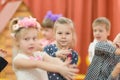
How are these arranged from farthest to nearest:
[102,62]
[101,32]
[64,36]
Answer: [101,32] < [64,36] < [102,62]

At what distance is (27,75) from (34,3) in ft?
6.81

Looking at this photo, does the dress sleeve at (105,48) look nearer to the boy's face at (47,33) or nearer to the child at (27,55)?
the child at (27,55)

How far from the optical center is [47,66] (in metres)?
1.79

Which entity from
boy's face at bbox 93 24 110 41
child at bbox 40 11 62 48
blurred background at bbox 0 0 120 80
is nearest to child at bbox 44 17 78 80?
boy's face at bbox 93 24 110 41

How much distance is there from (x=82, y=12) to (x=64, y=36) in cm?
183

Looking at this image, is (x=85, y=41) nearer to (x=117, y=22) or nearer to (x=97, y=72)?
(x=117, y=22)

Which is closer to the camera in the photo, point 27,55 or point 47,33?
point 27,55

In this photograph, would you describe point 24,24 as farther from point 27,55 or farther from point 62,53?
point 62,53

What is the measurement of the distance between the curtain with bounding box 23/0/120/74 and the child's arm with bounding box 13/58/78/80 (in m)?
2.06

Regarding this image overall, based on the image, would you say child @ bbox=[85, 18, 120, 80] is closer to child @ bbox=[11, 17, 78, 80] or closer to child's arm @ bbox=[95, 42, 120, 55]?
child's arm @ bbox=[95, 42, 120, 55]

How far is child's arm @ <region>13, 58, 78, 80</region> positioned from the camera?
175 cm

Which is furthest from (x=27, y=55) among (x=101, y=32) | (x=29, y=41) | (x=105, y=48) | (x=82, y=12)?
(x=82, y=12)

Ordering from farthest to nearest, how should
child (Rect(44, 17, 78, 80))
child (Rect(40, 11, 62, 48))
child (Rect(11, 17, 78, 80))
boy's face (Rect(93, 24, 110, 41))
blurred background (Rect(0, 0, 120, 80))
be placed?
blurred background (Rect(0, 0, 120, 80)) → child (Rect(40, 11, 62, 48)) → boy's face (Rect(93, 24, 110, 41)) → child (Rect(44, 17, 78, 80)) → child (Rect(11, 17, 78, 80))

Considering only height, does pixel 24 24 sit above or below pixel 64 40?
above
